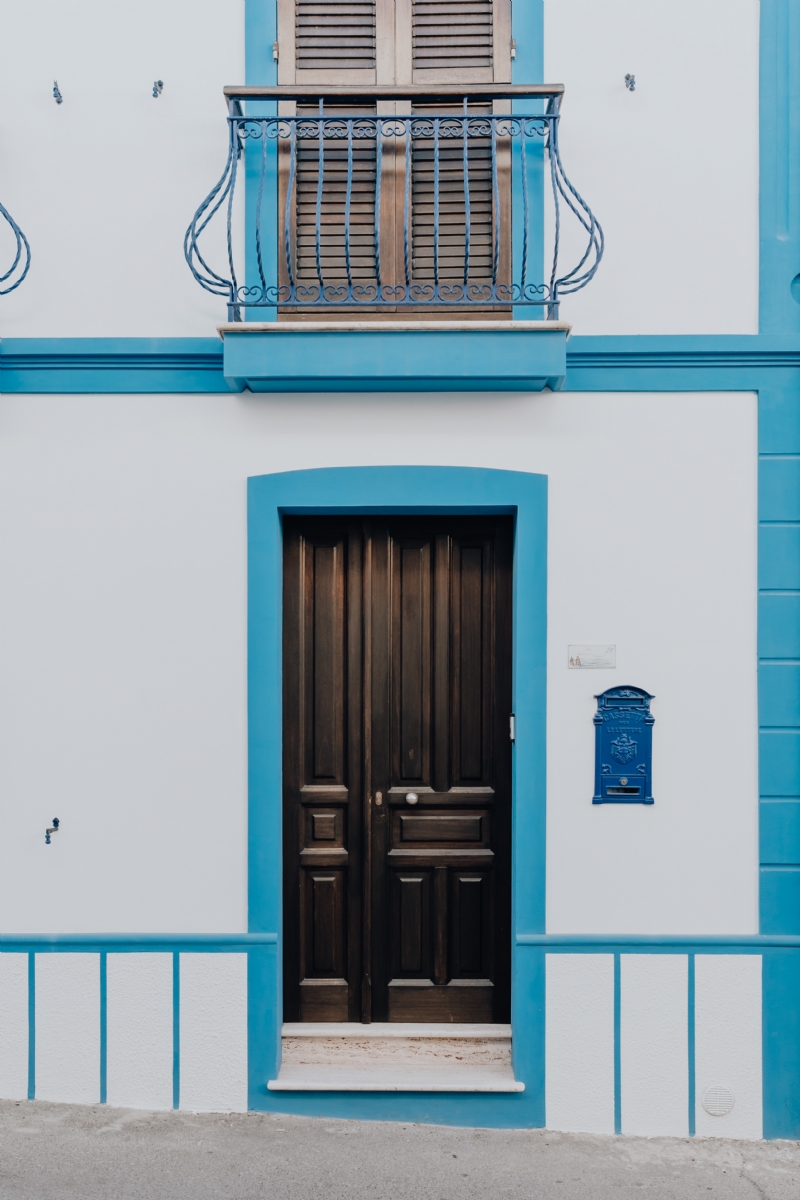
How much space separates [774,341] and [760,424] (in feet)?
1.27

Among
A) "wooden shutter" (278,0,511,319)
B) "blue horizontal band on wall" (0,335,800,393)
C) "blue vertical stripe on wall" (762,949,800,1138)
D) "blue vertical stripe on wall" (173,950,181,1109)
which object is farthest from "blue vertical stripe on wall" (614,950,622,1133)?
"wooden shutter" (278,0,511,319)

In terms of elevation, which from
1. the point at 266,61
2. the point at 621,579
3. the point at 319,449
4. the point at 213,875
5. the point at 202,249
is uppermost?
the point at 266,61

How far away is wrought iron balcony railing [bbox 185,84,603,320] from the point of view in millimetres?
3596

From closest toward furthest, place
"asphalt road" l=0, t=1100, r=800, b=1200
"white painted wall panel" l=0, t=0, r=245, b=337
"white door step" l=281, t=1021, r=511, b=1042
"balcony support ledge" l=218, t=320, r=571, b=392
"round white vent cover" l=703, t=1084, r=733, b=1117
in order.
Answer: "asphalt road" l=0, t=1100, r=800, b=1200 → "balcony support ledge" l=218, t=320, r=571, b=392 → "round white vent cover" l=703, t=1084, r=733, b=1117 → "white painted wall panel" l=0, t=0, r=245, b=337 → "white door step" l=281, t=1021, r=511, b=1042

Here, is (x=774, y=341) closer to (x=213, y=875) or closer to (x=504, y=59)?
(x=504, y=59)

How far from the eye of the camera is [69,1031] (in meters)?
3.68

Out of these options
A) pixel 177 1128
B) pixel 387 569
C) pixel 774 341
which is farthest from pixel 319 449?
pixel 177 1128

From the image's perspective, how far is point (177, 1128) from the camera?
3.52m

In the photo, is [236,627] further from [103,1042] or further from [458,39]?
[458,39]

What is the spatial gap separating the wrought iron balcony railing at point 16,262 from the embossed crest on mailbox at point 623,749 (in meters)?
3.36

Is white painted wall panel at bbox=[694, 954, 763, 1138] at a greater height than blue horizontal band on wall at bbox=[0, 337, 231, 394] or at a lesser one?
lesser

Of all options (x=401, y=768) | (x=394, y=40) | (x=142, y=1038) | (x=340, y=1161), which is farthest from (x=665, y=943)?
(x=394, y=40)

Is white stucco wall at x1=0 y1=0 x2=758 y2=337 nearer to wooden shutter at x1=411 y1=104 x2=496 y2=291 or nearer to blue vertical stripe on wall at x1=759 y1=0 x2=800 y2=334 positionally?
blue vertical stripe on wall at x1=759 y1=0 x2=800 y2=334

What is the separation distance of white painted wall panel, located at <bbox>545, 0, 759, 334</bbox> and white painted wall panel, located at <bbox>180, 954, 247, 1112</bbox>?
11.3ft
